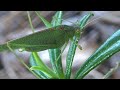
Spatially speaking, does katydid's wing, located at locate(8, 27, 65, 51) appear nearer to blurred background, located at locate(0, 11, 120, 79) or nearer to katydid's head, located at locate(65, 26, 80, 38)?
katydid's head, located at locate(65, 26, 80, 38)

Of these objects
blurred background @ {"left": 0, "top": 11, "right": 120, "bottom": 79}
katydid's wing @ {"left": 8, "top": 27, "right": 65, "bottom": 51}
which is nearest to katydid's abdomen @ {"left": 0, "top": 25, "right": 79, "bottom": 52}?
katydid's wing @ {"left": 8, "top": 27, "right": 65, "bottom": 51}

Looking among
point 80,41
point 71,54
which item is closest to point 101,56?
point 71,54

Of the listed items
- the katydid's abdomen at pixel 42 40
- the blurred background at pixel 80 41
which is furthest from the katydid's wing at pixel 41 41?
the blurred background at pixel 80 41

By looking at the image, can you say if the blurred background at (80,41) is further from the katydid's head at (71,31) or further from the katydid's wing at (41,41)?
the katydid's wing at (41,41)

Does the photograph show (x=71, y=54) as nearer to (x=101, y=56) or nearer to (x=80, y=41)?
(x=101, y=56)
